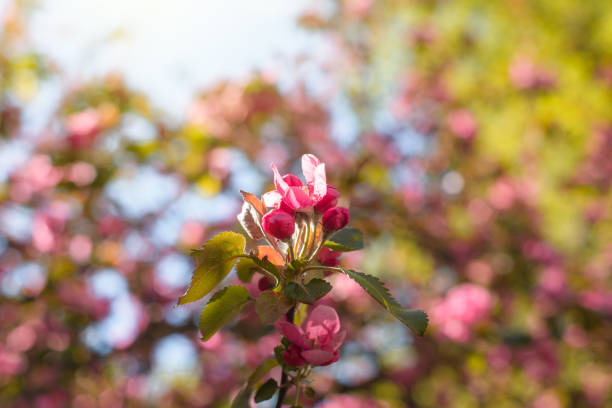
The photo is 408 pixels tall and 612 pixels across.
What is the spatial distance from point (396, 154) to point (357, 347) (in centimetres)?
223

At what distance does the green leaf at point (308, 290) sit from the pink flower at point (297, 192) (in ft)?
0.39

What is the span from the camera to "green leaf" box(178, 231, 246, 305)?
2.33ft

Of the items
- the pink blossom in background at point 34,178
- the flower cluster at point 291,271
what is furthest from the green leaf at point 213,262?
the pink blossom in background at point 34,178

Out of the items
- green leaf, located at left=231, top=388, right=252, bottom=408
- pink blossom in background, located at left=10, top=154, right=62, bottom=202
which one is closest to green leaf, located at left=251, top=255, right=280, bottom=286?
green leaf, located at left=231, top=388, right=252, bottom=408

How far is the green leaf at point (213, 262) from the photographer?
28.0 inches

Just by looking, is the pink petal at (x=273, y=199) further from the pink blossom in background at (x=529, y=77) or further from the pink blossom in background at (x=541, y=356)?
the pink blossom in background at (x=529, y=77)

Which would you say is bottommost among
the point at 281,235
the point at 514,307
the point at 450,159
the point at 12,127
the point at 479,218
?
the point at 514,307

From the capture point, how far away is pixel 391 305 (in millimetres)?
679

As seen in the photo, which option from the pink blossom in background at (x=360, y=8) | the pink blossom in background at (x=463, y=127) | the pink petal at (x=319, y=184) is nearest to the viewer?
the pink petal at (x=319, y=184)

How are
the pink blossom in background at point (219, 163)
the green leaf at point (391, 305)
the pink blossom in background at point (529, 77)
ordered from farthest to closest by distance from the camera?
1. the pink blossom in background at point (529, 77)
2. the pink blossom in background at point (219, 163)
3. the green leaf at point (391, 305)

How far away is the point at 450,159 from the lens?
192 inches

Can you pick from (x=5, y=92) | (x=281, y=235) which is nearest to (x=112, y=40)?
(x=5, y=92)

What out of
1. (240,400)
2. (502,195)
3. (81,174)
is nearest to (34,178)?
(81,174)

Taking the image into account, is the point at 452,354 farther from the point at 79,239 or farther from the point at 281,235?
the point at 79,239
